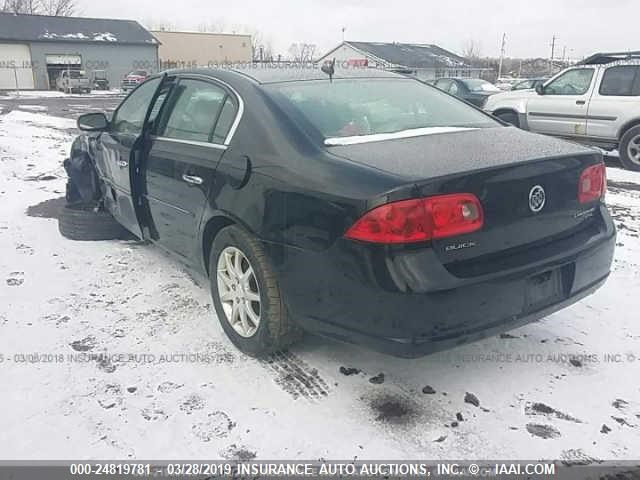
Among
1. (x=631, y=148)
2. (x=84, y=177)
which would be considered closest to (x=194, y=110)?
(x=84, y=177)

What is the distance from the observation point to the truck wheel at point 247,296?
282cm

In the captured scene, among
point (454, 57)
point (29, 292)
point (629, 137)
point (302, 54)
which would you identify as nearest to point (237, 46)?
point (302, 54)

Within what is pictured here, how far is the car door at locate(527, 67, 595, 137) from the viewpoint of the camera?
373 inches

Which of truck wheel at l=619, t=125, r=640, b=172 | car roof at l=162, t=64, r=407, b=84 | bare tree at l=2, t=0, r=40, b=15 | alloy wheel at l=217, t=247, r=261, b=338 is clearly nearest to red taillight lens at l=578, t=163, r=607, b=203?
car roof at l=162, t=64, r=407, b=84

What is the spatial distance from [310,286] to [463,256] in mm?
705

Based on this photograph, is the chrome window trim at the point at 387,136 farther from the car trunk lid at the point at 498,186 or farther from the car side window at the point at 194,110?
the car side window at the point at 194,110

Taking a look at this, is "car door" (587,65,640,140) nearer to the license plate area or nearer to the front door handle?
the license plate area

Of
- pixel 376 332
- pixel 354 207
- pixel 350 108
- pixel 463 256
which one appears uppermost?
pixel 350 108

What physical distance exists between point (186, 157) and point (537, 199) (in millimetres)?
2030

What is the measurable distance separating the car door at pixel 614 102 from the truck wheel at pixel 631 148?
0.19 metres

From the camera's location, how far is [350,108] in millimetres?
3121

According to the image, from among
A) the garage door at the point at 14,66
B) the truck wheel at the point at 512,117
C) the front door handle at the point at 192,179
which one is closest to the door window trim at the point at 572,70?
the truck wheel at the point at 512,117

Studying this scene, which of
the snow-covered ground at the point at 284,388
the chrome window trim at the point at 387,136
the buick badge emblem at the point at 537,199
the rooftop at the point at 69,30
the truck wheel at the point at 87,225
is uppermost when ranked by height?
the rooftop at the point at 69,30

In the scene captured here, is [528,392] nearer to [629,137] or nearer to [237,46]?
[629,137]
